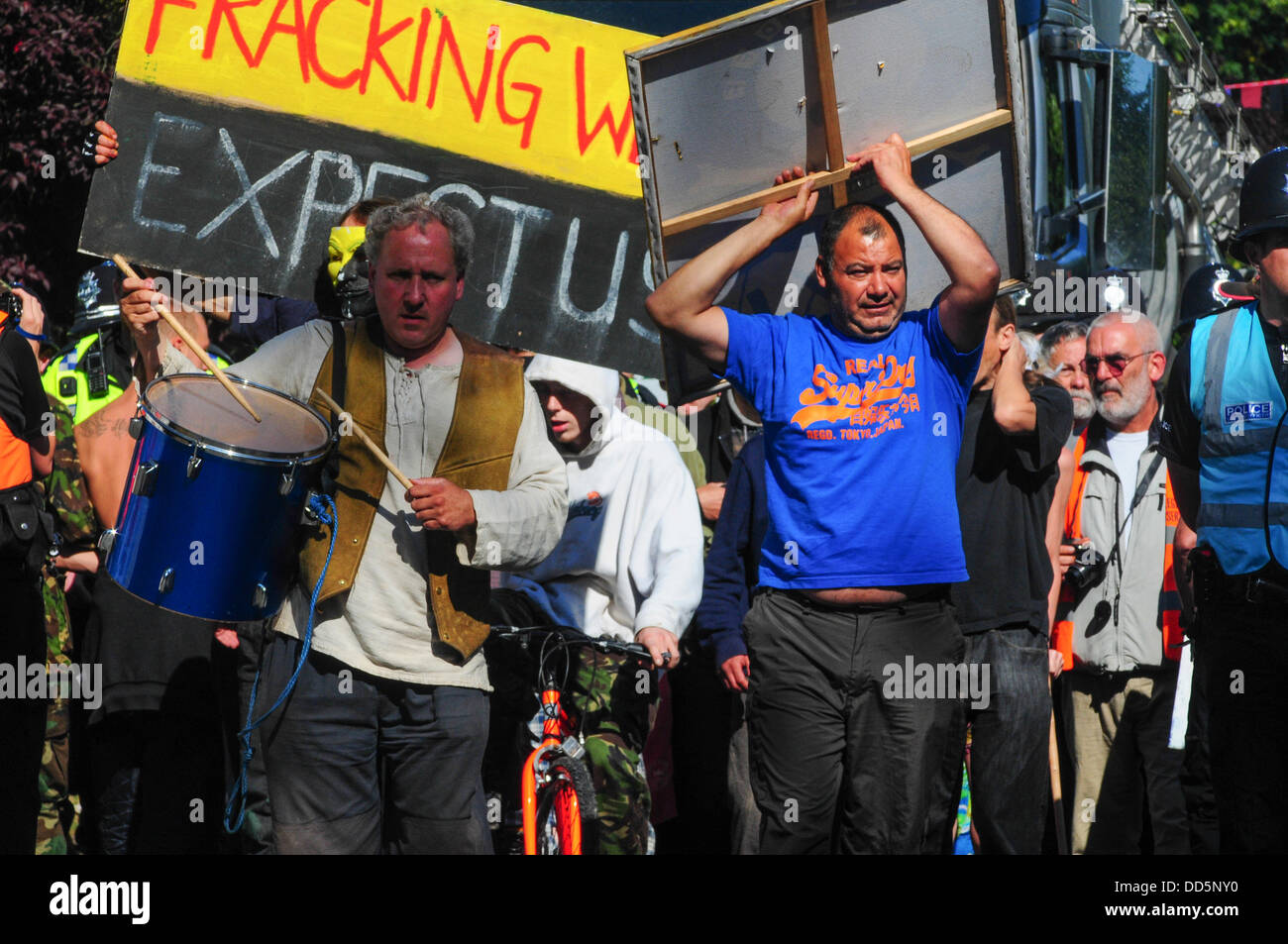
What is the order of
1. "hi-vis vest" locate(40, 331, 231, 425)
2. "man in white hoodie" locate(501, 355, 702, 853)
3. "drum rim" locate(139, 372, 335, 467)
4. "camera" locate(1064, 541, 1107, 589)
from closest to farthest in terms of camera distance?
1. "drum rim" locate(139, 372, 335, 467)
2. "man in white hoodie" locate(501, 355, 702, 853)
3. "camera" locate(1064, 541, 1107, 589)
4. "hi-vis vest" locate(40, 331, 231, 425)

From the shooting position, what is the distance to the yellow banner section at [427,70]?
579 centimetres

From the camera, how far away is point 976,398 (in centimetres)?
576

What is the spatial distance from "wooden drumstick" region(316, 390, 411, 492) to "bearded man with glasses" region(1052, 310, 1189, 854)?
3313mm

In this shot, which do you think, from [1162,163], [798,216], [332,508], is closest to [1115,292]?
[1162,163]

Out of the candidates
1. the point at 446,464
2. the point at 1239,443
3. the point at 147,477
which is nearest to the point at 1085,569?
the point at 1239,443

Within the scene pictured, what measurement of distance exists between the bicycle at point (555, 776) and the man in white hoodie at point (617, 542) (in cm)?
27

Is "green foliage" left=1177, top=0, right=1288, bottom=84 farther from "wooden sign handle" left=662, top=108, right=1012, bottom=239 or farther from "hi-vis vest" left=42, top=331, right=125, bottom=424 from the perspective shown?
"wooden sign handle" left=662, top=108, right=1012, bottom=239

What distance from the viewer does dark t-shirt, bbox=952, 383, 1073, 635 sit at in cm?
564

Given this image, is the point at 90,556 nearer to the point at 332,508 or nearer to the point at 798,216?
the point at 332,508

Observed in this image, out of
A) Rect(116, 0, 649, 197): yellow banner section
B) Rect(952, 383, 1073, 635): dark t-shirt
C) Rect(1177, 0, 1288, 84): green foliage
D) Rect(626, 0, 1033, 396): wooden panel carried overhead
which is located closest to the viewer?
Rect(626, 0, 1033, 396): wooden panel carried overhead

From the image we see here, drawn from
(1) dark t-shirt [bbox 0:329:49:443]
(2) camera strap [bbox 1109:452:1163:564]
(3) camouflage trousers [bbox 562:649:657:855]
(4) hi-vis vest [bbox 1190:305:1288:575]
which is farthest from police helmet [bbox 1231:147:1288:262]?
(1) dark t-shirt [bbox 0:329:49:443]

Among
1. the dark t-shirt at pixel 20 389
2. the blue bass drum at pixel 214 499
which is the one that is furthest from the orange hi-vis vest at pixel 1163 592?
the dark t-shirt at pixel 20 389

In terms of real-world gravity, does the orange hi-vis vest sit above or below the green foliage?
below

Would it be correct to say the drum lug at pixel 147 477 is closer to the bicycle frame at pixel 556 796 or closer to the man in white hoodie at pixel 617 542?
the bicycle frame at pixel 556 796
